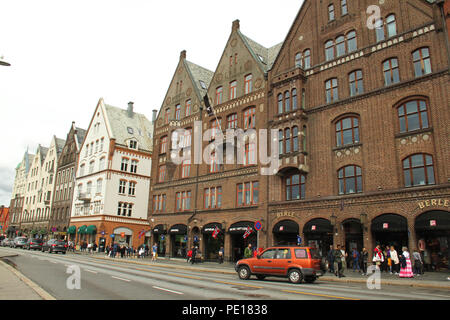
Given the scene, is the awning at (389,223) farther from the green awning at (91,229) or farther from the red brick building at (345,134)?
the green awning at (91,229)

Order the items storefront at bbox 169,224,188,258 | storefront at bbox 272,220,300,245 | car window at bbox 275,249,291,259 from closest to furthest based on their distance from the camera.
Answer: car window at bbox 275,249,291,259, storefront at bbox 272,220,300,245, storefront at bbox 169,224,188,258

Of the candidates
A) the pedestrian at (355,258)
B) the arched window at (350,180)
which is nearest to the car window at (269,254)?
the pedestrian at (355,258)

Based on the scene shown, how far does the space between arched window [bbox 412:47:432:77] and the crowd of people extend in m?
12.0

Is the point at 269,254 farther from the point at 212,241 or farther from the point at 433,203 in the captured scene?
the point at 212,241

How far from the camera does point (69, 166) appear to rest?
225 ft

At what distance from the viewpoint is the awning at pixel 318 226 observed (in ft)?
87.2

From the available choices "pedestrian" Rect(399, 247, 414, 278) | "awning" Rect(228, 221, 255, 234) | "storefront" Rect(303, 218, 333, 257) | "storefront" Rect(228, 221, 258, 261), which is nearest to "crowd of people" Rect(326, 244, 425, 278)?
"pedestrian" Rect(399, 247, 414, 278)

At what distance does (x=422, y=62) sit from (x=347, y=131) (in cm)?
683

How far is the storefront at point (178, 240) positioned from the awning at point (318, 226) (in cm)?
1564

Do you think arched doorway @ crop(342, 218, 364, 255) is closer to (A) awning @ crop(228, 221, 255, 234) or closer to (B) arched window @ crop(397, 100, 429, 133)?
(B) arched window @ crop(397, 100, 429, 133)

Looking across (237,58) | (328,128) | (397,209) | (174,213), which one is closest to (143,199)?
(174,213)

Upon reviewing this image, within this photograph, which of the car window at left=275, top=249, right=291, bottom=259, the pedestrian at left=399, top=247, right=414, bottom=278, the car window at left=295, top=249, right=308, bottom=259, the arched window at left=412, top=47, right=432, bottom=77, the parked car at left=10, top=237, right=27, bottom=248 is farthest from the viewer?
the parked car at left=10, top=237, right=27, bottom=248

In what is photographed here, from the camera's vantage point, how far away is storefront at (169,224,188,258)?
130 ft
